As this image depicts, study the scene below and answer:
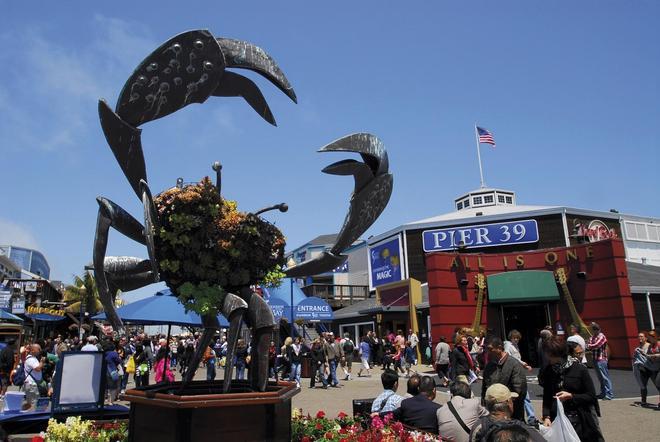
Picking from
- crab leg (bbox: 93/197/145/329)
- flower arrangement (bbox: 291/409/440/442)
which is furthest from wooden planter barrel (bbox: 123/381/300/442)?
crab leg (bbox: 93/197/145/329)

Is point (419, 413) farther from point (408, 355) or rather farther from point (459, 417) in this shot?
point (408, 355)

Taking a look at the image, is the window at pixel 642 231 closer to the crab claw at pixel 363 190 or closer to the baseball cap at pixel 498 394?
the crab claw at pixel 363 190

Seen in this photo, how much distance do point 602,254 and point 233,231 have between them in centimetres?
2132

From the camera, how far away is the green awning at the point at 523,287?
23016 millimetres

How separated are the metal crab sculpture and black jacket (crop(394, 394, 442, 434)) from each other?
5.27 ft

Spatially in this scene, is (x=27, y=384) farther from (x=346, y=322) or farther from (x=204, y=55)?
(x=346, y=322)

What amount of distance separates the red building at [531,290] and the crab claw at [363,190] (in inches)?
689

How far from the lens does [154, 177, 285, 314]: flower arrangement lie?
18.6ft

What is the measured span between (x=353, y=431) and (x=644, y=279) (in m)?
25.3

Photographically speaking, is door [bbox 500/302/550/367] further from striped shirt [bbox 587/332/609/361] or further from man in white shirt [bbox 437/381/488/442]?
man in white shirt [bbox 437/381/488/442]

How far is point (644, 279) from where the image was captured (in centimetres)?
2569

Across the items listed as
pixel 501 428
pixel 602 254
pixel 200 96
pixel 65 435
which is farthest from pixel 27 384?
pixel 602 254

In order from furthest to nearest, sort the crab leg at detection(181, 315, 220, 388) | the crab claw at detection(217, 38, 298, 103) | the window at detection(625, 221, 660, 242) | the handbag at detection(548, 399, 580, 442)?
the window at detection(625, 221, 660, 242) < the crab leg at detection(181, 315, 220, 388) < the crab claw at detection(217, 38, 298, 103) < the handbag at detection(548, 399, 580, 442)

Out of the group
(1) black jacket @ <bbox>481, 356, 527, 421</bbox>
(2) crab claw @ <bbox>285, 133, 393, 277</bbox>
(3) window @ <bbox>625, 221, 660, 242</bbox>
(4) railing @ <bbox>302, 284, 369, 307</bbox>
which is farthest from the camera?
(4) railing @ <bbox>302, 284, 369, 307</bbox>
